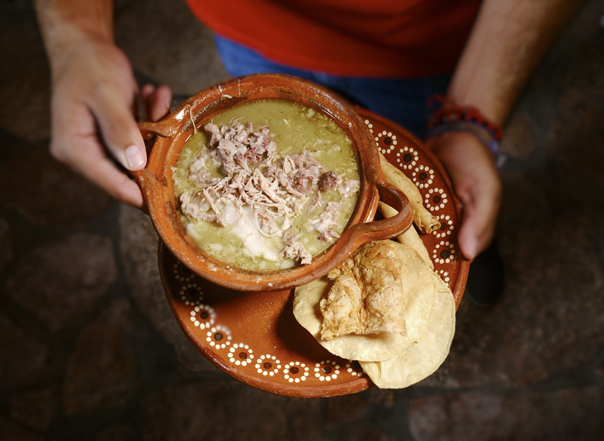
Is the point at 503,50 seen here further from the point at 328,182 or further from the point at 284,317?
the point at 284,317

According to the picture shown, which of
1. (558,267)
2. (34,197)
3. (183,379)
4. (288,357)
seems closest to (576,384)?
(558,267)

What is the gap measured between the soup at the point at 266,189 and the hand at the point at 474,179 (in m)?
0.46

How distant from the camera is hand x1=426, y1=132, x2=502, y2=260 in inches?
63.4

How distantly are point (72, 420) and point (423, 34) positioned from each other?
9.24ft

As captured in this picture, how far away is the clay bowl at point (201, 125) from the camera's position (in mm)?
1246

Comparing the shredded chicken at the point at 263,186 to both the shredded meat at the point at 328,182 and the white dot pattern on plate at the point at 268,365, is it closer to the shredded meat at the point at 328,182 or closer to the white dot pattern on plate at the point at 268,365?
the shredded meat at the point at 328,182

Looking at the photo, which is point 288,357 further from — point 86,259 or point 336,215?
point 86,259

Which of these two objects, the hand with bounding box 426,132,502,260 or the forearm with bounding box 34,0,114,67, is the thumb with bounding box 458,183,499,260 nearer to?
the hand with bounding box 426,132,502,260

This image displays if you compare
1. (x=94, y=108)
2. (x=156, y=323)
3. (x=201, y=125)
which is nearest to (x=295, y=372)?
(x=201, y=125)

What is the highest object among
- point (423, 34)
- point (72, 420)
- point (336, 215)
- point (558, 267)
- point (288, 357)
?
point (423, 34)

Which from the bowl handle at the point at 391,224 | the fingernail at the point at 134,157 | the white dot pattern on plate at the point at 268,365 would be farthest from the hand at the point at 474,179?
the fingernail at the point at 134,157

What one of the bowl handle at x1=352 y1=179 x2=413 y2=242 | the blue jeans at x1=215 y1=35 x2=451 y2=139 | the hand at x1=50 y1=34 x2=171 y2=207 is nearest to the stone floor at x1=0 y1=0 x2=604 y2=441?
the hand at x1=50 y1=34 x2=171 y2=207

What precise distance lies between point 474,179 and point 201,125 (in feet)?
3.39

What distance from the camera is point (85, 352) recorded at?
104 inches
